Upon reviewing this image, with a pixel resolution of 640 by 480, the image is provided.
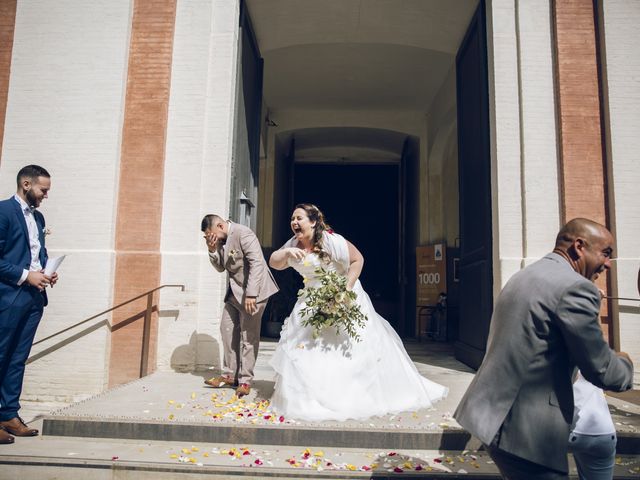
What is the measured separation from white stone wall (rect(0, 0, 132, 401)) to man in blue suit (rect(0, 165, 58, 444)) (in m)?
2.22

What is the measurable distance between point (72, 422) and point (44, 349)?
108 inches

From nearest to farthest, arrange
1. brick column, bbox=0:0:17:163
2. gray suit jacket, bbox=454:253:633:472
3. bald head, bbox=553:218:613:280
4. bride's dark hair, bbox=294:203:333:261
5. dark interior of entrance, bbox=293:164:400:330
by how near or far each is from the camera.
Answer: gray suit jacket, bbox=454:253:633:472 < bald head, bbox=553:218:613:280 < bride's dark hair, bbox=294:203:333:261 < brick column, bbox=0:0:17:163 < dark interior of entrance, bbox=293:164:400:330

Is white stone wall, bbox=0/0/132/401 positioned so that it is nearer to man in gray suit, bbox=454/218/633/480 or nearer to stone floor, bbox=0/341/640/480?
stone floor, bbox=0/341/640/480

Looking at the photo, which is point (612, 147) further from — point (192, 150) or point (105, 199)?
point (105, 199)

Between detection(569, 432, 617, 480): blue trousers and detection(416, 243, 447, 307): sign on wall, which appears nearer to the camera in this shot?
detection(569, 432, 617, 480): blue trousers

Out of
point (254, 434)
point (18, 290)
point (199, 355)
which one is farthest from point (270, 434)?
point (199, 355)

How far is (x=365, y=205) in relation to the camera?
17031 mm

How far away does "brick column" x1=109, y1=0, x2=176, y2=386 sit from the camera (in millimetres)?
6625

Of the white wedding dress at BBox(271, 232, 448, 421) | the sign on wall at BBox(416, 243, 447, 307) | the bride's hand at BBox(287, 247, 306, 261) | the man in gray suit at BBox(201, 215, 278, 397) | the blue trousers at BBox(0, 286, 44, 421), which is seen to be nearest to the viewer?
the blue trousers at BBox(0, 286, 44, 421)

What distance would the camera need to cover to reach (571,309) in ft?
6.47

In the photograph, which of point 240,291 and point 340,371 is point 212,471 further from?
point 240,291

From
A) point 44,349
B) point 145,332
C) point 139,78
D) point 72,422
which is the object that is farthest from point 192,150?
point 72,422

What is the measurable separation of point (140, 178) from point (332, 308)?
145 inches

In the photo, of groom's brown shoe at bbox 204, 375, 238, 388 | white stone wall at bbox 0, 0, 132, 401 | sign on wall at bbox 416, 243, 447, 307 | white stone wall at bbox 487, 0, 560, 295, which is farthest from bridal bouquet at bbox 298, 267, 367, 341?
sign on wall at bbox 416, 243, 447, 307
